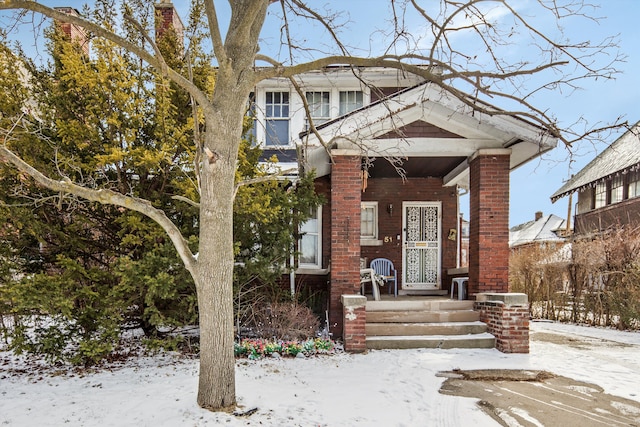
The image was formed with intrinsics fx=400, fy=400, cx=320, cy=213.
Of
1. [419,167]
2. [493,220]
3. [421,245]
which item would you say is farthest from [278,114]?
[493,220]

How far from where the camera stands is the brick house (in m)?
7.35

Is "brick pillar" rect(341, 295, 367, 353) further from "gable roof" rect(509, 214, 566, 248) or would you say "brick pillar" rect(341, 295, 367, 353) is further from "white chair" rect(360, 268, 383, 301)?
"gable roof" rect(509, 214, 566, 248)

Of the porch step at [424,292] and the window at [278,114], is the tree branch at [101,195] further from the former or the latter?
the window at [278,114]

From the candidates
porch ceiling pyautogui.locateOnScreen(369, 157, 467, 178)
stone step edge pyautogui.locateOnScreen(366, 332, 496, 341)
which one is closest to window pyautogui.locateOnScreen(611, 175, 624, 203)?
porch ceiling pyautogui.locateOnScreen(369, 157, 467, 178)

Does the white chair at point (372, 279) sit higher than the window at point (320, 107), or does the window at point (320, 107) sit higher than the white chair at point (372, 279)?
the window at point (320, 107)

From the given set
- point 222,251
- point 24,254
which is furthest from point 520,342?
point 24,254

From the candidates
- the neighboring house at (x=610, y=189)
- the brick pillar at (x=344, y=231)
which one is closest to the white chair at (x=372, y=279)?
Answer: the brick pillar at (x=344, y=231)

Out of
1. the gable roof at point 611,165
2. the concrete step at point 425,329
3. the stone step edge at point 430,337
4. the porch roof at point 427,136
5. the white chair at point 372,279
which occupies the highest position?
the gable roof at point 611,165

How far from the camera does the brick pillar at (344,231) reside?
7562 millimetres

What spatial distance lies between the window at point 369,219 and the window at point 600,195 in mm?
13800

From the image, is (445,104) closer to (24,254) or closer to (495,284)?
(495,284)

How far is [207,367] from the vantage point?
13.5 feet

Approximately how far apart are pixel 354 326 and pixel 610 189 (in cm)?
1714

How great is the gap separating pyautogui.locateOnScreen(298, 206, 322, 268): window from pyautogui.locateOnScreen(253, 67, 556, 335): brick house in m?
0.03
